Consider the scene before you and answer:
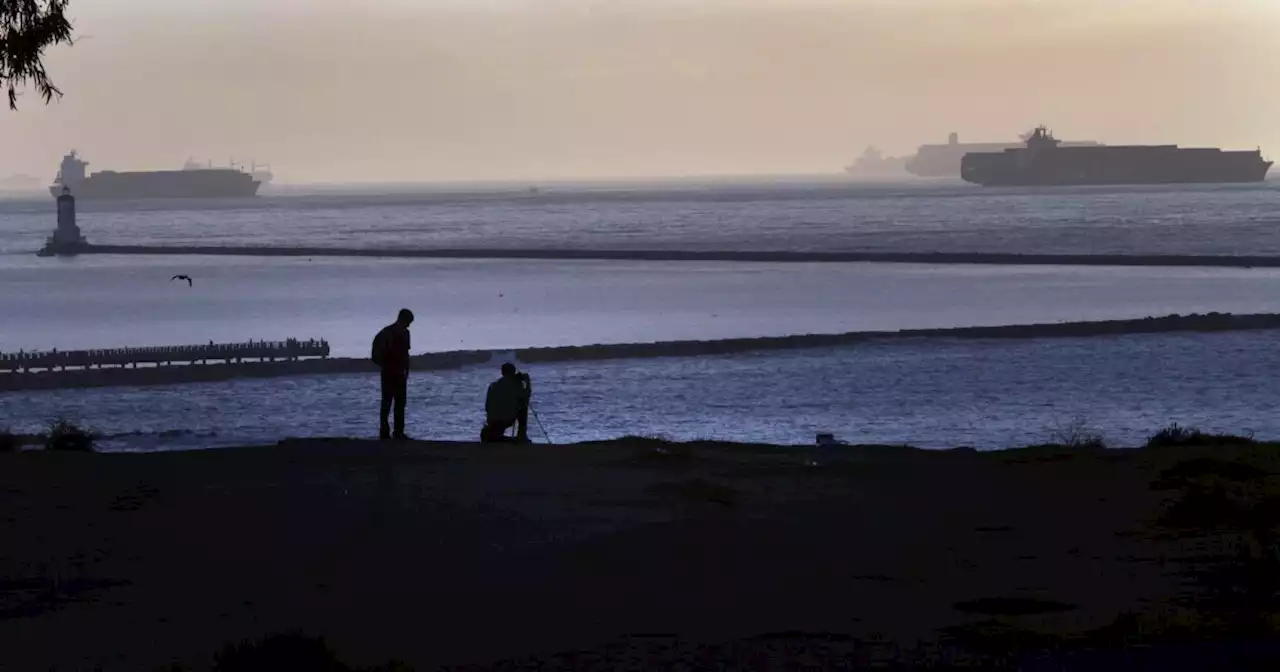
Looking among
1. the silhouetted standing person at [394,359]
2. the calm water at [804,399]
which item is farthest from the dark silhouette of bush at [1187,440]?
the silhouetted standing person at [394,359]

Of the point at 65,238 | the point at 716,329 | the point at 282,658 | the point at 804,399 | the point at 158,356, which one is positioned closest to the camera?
the point at 282,658

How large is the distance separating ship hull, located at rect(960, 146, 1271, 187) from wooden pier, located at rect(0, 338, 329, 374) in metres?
169

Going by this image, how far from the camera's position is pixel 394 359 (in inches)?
466

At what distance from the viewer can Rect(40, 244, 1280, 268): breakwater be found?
175 feet

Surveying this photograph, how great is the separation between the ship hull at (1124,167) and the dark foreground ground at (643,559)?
183 meters

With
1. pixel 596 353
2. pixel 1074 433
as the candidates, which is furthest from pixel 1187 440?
pixel 596 353

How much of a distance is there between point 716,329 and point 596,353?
7.90 meters

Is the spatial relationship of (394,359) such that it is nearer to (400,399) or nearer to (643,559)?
(400,399)

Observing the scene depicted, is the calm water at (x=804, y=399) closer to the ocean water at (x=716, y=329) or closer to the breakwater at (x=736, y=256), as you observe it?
the ocean water at (x=716, y=329)

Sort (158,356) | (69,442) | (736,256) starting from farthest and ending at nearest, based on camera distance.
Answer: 1. (736,256)
2. (158,356)
3. (69,442)

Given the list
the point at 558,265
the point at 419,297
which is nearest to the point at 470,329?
the point at 419,297

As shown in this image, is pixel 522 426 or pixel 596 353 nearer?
pixel 522 426

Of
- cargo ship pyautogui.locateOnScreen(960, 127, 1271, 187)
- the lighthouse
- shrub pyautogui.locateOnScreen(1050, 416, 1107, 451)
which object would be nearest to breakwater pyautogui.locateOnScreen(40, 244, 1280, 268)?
the lighthouse

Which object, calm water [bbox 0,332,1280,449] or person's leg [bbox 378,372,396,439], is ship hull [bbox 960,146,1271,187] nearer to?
calm water [bbox 0,332,1280,449]
